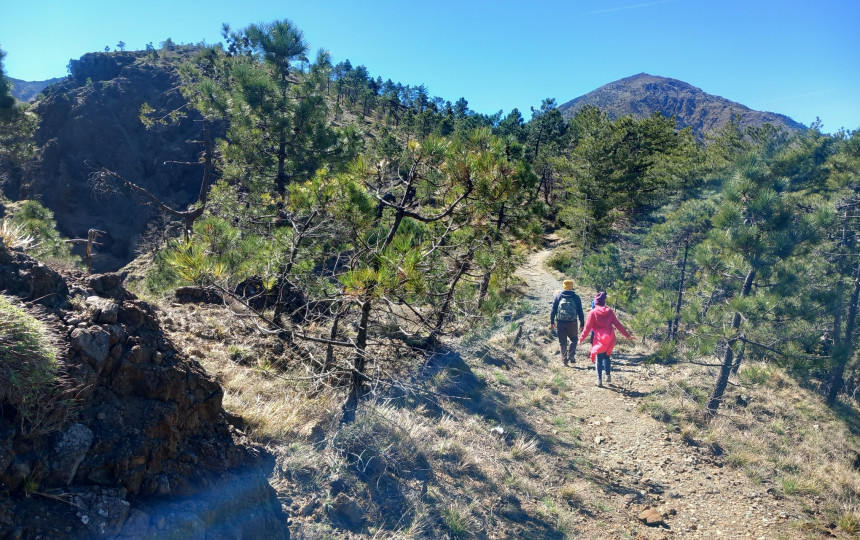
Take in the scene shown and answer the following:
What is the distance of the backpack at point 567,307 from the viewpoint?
26.5 feet

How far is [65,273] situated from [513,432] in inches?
184

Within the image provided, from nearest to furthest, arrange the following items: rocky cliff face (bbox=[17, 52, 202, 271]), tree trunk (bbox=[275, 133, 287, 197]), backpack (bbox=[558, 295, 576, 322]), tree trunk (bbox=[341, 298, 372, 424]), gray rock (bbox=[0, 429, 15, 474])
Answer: gray rock (bbox=[0, 429, 15, 474]) < tree trunk (bbox=[341, 298, 372, 424]) < backpack (bbox=[558, 295, 576, 322]) < tree trunk (bbox=[275, 133, 287, 197]) < rocky cliff face (bbox=[17, 52, 202, 271])

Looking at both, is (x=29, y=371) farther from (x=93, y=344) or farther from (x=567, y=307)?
(x=567, y=307)

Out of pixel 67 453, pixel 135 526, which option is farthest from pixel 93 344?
pixel 135 526

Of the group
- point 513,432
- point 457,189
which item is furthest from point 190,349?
point 513,432

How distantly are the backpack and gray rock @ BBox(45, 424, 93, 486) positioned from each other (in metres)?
7.25

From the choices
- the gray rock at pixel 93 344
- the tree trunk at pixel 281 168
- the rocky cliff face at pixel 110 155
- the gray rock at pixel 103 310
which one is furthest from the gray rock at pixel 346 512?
the rocky cliff face at pixel 110 155

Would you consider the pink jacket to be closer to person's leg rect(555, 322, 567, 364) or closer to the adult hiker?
the adult hiker

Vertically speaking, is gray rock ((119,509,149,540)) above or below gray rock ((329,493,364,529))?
above

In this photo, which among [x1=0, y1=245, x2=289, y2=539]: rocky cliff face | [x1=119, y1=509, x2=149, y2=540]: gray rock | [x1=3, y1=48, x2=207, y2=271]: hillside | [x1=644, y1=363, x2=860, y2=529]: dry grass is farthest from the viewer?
[x1=3, y1=48, x2=207, y2=271]: hillside

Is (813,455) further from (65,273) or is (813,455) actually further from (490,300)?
(65,273)

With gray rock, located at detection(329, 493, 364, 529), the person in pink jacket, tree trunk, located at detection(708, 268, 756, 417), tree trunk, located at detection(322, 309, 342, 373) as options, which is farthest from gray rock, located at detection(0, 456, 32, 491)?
tree trunk, located at detection(708, 268, 756, 417)

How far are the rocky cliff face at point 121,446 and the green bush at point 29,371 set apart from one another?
0.06m

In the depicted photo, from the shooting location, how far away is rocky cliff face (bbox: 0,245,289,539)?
1.87m
